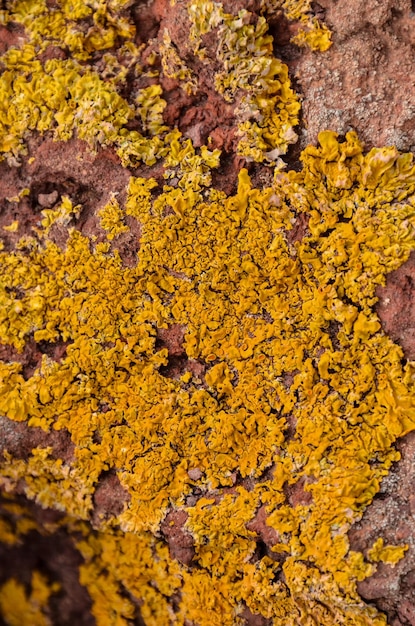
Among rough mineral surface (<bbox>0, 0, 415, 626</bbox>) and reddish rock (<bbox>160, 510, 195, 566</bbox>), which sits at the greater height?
rough mineral surface (<bbox>0, 0, 415, 626</bbox>)

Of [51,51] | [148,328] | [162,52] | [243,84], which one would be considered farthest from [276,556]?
[51,51]

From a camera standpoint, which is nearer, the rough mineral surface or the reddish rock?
the rough mineral surface

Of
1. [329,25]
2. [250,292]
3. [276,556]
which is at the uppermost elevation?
[329,25]

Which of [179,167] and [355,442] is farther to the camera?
[179,167]

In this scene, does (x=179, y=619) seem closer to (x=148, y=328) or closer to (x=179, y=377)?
(x=179, y=377)

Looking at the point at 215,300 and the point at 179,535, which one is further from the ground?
the point at 215,300

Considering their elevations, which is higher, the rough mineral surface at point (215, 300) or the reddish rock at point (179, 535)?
the rough mineral surface at point (215, 300)

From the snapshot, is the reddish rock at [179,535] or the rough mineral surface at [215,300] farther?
the reddish rock at [179,535]

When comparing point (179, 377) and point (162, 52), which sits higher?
point (162, 52)
